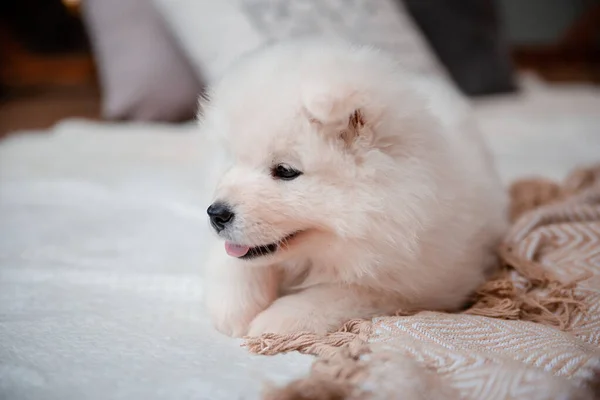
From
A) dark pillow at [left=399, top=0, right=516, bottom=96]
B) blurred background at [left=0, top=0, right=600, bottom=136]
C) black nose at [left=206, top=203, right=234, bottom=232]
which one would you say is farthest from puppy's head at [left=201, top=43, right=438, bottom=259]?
dark pillow at [left=399, top=0, right=516, bottom=96]

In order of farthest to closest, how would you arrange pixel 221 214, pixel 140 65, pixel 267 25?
1. pixel 140 65
2. pixel 267 25
3. pixel 221 214

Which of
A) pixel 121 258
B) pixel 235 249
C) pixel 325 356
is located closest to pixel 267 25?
pixel 121 258

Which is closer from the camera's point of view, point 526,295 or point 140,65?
point 526,295

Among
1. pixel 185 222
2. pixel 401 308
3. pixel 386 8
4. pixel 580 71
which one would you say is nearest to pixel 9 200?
pixel 185 222

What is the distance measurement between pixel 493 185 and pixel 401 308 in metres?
0.48

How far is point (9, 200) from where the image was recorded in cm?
153

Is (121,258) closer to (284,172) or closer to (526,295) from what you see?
(284,172)

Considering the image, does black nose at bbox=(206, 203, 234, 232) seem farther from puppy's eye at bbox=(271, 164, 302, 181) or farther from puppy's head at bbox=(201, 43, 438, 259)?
puppy's eye at bbox=(271, 164, 302, 181)

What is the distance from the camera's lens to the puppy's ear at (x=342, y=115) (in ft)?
2.99

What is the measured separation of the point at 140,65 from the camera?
232 cm

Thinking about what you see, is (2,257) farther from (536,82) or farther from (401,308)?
(536,82)

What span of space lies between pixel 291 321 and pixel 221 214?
0.22 m

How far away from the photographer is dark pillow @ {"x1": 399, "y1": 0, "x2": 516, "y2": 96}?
2.74m

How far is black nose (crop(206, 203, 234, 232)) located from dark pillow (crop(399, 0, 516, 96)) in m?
2.10
